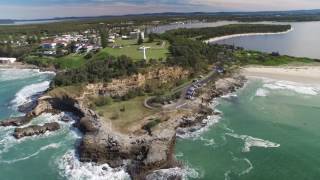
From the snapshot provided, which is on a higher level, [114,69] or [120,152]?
[114,69]

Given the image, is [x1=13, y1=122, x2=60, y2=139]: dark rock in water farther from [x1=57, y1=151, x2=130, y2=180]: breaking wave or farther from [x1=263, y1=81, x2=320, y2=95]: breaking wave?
[x1=263, y1=81, x2=320, y2=95]: breaking wave

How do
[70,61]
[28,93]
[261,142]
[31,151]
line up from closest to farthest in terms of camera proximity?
[31,151], [261,142], [28,93], [70,61]

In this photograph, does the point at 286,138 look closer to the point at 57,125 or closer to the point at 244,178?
the point at 244,178

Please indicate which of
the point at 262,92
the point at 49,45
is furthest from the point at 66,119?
the point at 49,45

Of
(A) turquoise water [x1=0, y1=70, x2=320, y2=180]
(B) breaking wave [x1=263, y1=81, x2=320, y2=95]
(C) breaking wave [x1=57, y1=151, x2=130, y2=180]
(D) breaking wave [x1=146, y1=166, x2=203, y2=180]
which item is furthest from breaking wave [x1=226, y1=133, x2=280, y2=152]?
(B) breaking wave [x1=263, y1=81, x2=320, y2=95]

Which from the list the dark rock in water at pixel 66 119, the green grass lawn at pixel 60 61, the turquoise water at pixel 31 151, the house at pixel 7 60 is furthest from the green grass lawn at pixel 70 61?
the dark rock in water at pixel 66 119

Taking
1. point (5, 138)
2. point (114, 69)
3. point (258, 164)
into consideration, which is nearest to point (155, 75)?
point (114, 69)

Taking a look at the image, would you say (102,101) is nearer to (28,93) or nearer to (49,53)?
(28,93)
